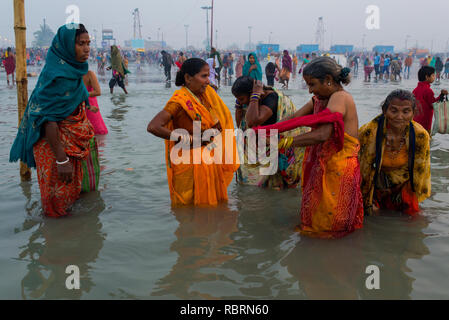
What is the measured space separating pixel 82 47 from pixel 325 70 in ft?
6.98

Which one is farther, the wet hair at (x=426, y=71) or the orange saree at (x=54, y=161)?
the wet hair at (x=426, y=71)

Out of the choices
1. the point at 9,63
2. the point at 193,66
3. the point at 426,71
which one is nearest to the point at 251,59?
the point at 426,71

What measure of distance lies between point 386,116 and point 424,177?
2.12ft

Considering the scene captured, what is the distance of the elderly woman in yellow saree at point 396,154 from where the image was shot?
342 cm

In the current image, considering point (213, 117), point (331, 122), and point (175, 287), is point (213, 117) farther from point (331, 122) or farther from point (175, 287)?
point (175, 287)

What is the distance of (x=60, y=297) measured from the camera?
2602mm

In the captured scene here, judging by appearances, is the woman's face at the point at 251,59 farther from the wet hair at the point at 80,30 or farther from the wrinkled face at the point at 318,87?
the wrinkled face at the point at 318,87

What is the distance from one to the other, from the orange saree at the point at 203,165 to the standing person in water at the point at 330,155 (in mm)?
880

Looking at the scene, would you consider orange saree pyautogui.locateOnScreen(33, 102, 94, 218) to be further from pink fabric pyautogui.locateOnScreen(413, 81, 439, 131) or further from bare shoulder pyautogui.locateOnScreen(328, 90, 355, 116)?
pink fabric pyautogui.locateOnScreen(413, 81, 439, 131)

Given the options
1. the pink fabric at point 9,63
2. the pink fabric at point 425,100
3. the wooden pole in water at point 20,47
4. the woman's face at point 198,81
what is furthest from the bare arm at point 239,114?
the pink fabric at point 9,63

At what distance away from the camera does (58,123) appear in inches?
146

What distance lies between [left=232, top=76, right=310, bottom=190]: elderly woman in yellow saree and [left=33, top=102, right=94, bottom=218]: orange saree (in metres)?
1.55

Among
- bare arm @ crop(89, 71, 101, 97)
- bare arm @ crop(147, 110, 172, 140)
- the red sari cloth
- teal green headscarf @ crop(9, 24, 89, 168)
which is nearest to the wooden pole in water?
bare arm @ crop(89, 71, 101, 97)

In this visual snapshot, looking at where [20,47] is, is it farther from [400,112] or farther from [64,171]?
[400,112]
